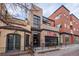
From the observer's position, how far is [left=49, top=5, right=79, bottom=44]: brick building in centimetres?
293

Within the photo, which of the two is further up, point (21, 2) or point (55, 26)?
point (21, 2)

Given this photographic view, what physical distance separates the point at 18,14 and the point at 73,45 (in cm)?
110

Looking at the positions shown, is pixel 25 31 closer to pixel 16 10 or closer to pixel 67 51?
pixel 16 10

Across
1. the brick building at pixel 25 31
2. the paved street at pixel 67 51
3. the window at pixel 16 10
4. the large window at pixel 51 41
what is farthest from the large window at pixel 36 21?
the paved street at pixel 67 51

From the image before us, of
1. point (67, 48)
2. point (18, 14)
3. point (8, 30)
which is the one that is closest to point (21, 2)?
point (18, 14)

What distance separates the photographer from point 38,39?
2.88m

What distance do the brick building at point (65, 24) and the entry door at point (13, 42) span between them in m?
0.70

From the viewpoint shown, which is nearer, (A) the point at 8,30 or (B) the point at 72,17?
(A) the point at 8,30

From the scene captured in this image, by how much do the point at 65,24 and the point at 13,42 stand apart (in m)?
0.97

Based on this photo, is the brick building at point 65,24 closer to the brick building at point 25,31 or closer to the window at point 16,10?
the brick building at point 25,31

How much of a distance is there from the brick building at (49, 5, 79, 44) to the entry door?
0.70 meters

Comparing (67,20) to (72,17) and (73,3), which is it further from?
(73,3)

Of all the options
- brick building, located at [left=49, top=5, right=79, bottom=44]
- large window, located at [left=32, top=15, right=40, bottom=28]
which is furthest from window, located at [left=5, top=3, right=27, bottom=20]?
brick building, located at [left=49, top=5, right=79, bottom=44]

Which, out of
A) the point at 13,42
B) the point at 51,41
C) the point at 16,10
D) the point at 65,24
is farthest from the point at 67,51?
the point at 16,10
